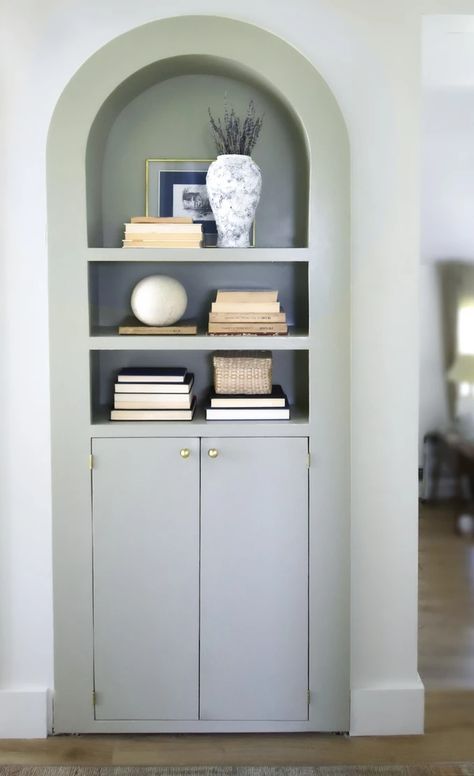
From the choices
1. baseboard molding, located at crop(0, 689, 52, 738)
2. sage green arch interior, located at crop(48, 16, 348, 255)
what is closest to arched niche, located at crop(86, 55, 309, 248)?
sage green arch interior, located at crop(48, 16, 348, 255)

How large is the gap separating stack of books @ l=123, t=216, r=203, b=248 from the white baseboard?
151cm

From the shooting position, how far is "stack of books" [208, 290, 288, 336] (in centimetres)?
256

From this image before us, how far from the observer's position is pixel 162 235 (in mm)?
2527

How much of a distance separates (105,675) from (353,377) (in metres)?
1.21

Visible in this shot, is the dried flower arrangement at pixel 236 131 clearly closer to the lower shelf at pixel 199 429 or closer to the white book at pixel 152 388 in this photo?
the white book at pixel 152 388

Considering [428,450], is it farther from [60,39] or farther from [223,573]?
[60,39]

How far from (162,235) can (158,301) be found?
20cm

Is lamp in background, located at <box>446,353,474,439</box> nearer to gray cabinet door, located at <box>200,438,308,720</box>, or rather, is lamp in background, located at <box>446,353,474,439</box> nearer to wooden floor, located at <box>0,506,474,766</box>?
wooden floor, located at <box>0,506,474,766</box>

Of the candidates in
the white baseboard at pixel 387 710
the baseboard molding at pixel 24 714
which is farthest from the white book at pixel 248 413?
the baseboard molding at pixel 24 714

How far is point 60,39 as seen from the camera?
100 inches

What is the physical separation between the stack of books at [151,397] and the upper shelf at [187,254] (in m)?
0.37

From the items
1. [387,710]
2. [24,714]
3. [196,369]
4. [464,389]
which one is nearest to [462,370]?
[464,389]

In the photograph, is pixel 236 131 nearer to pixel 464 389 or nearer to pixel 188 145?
pixel 188 145

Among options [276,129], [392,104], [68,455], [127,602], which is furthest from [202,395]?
[392,104]
